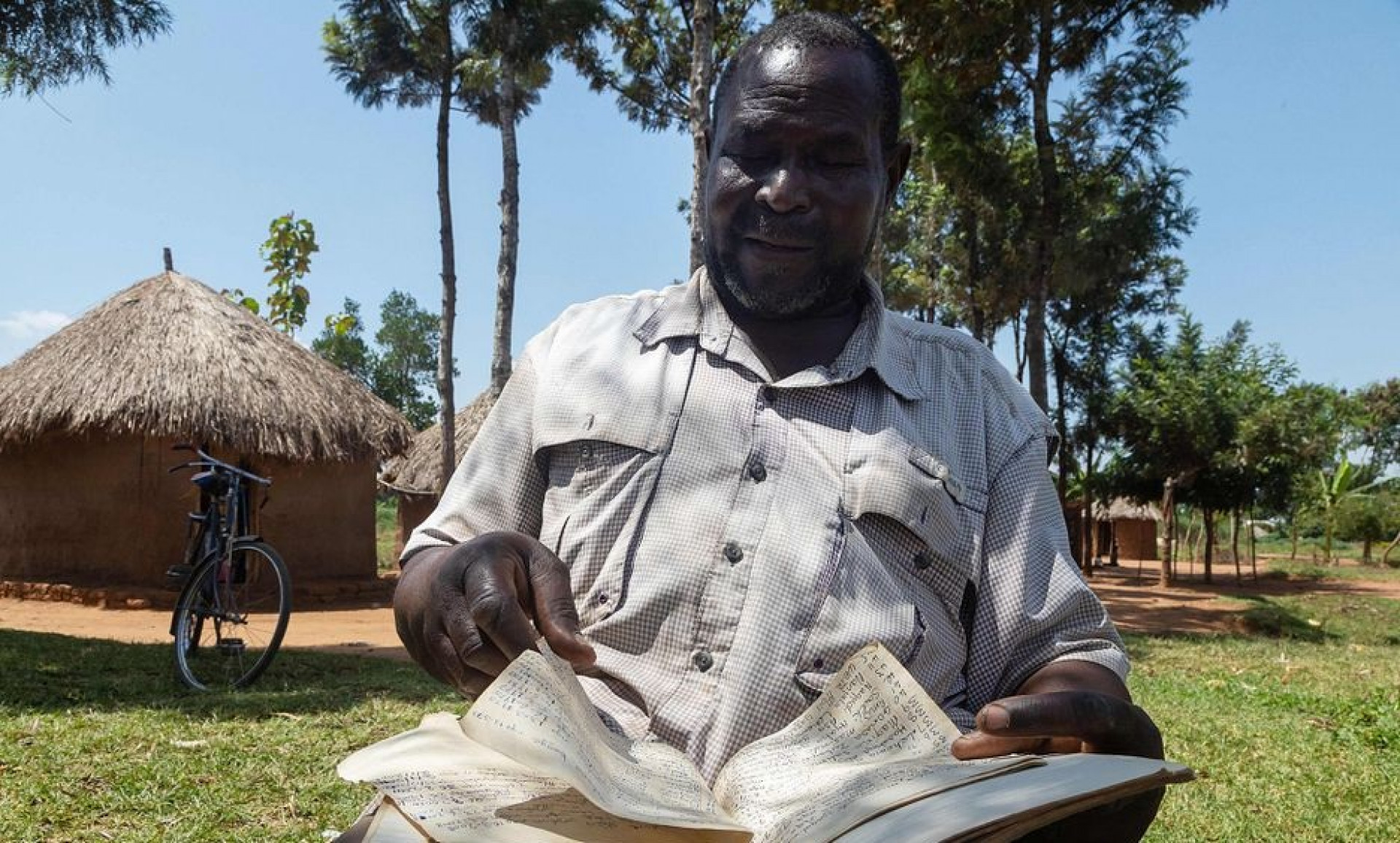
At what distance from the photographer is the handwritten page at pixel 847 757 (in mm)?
1044

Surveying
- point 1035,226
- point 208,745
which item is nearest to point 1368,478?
point 1035,226

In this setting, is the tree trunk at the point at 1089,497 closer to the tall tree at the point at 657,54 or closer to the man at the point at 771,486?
the tall tree at the point at 657,54

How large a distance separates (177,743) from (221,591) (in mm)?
2137

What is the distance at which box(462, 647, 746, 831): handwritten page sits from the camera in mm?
976

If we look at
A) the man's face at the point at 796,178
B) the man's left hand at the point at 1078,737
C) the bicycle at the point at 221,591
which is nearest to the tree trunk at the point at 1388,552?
the bicycle at the point at 221,591

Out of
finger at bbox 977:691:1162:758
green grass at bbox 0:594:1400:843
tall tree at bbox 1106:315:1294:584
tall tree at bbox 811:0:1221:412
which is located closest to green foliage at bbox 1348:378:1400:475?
tall tree at bbox 1106:315:1294:584

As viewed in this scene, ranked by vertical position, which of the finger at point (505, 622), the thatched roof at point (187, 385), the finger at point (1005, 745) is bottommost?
the finger at point (1005, 745)

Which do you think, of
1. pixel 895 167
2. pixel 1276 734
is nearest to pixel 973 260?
pixel 1276 734

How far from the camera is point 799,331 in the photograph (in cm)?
156

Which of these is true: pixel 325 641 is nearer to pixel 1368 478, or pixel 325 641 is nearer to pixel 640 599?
pixel 640 599

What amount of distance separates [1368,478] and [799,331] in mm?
40913

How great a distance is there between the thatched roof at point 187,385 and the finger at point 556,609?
11.9 meters

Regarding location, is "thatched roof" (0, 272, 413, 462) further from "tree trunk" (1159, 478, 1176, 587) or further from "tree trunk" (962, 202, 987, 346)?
"tree trunk" (1159, 478, 1176, 587)

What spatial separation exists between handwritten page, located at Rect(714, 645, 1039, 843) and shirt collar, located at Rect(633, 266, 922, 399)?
41cm
